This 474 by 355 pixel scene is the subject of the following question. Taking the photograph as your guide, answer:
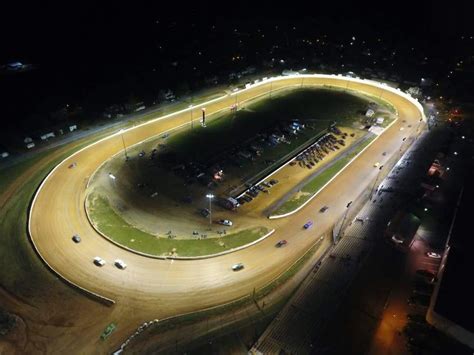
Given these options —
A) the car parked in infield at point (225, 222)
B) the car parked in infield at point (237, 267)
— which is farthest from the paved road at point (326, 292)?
the car parked in infield at point (225, 222)

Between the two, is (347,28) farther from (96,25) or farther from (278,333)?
(278,333)

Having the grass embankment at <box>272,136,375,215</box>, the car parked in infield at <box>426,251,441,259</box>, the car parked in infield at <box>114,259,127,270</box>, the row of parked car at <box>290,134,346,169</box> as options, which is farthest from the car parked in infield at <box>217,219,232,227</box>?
the car parked in infield at <box>426,251,441,259</box>

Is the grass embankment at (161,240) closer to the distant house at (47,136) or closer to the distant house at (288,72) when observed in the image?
the distant house at (47,136)

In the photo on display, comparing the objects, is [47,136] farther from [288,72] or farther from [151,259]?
[288,72]

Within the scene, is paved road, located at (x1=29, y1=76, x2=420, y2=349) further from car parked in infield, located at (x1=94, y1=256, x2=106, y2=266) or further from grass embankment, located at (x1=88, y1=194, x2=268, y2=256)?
grass embankment, located at (x1=88, y1=194, x2=268, y2=256)

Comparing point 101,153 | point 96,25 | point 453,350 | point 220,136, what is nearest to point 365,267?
point 453,350

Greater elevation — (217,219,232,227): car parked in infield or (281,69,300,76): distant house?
(281,69,300,76): distant house
